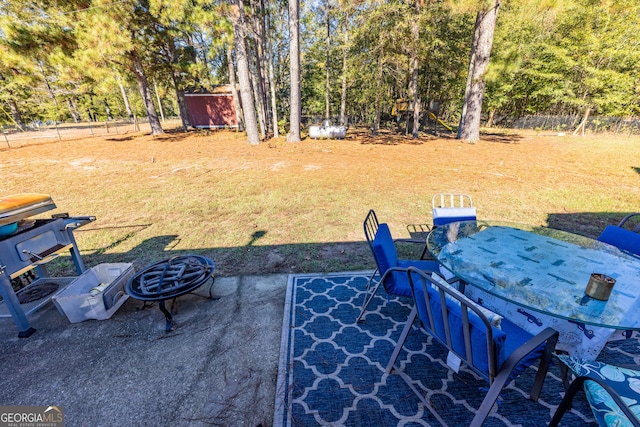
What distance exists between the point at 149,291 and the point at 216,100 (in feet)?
→ 76.8

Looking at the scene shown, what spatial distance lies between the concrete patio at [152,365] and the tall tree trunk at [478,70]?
1429 centimetres

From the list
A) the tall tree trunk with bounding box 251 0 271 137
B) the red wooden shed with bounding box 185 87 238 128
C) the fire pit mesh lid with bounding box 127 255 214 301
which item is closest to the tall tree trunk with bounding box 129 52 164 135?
the red wooden shed with bounding box 185 87 238 128

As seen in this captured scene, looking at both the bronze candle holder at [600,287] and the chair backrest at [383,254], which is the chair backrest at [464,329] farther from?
the bronze candle holder at [600,287]

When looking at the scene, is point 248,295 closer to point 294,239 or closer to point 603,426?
point 294,239

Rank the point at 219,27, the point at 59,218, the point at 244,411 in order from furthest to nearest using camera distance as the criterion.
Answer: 1. the point at 219,27
2. the point at 59,218
3. the point at 244,411

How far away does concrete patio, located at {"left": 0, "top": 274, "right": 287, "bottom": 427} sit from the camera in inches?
75.6

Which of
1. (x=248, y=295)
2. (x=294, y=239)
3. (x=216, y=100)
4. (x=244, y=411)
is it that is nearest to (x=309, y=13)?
(x=216, y=100)

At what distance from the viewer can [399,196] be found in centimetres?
641

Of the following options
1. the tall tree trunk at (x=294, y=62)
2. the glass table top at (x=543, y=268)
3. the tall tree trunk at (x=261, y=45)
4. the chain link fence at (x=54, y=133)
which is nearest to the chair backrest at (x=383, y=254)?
the glass table top at (x=543, y=268)

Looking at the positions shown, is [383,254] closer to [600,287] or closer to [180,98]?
[600,287]

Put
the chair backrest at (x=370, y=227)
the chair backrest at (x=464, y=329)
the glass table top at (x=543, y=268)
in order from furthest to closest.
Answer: the chair backrest at (x=370, y=227) → the glass table top at (x=543, y=268) → the chair backrest at (x=464, y=329)

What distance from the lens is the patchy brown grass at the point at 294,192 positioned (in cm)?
438

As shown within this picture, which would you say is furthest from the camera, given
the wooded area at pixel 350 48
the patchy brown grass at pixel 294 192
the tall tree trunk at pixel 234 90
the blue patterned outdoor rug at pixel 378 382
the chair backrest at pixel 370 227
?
the tall tree trunk at pixel 234 90

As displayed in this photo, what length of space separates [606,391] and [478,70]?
14530 millimetres
